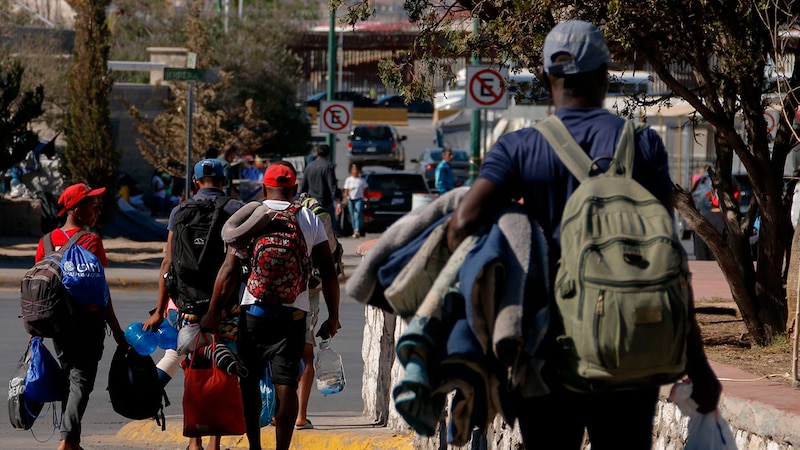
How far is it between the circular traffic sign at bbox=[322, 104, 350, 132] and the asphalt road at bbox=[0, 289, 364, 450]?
8.82 m

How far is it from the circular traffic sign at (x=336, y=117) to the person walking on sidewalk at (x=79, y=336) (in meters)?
17.1

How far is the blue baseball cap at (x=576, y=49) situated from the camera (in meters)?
3.69

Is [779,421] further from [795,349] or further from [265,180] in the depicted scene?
[265,180]

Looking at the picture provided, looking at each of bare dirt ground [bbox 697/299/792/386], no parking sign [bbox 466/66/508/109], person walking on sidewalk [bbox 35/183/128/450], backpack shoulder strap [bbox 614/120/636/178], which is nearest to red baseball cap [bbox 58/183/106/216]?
person walking on sidewalk [bbox 35/183/128/450]

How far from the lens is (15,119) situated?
1997cm

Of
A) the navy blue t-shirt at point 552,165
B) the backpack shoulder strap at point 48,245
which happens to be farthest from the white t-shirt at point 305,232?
the navy blue t-shirt at point 552,165

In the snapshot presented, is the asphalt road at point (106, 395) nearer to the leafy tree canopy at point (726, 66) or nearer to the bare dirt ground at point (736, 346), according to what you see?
the bare dirt ground at point (736, 346)

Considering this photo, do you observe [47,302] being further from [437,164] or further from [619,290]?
[437,164]

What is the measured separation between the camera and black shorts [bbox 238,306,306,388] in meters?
6.76

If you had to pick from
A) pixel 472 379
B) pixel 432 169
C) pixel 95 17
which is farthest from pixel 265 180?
pixel 432 169

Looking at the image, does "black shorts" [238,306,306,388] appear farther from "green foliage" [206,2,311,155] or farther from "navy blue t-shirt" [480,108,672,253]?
"green foliage" [206,2,311,155]

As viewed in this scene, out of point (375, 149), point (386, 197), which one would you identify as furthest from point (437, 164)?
point (386, 197)

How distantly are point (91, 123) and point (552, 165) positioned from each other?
67.6ft

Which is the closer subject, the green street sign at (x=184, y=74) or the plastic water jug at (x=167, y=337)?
the plastic water jug at (x=167, y=337)
